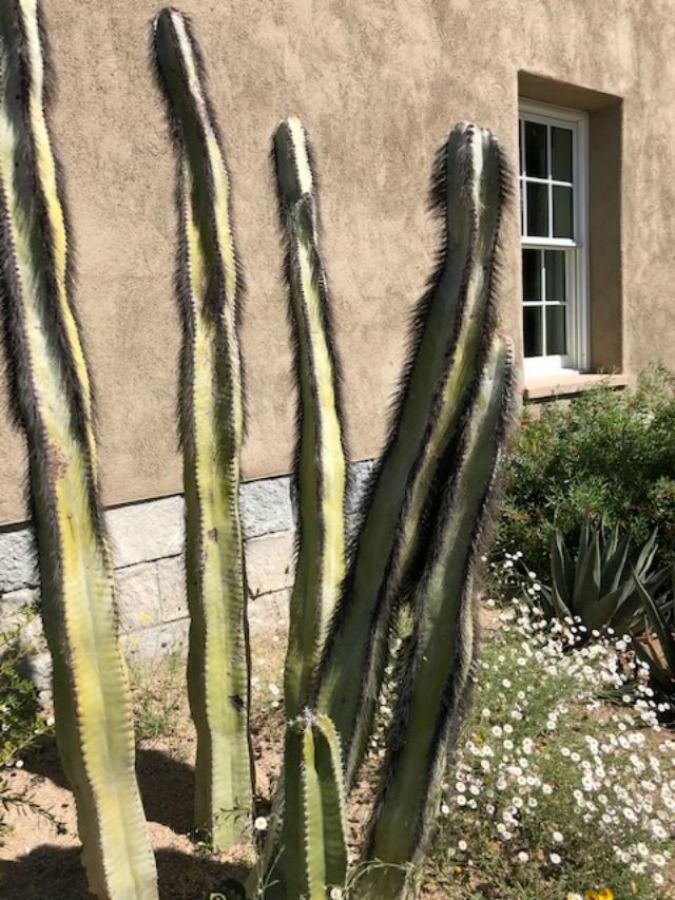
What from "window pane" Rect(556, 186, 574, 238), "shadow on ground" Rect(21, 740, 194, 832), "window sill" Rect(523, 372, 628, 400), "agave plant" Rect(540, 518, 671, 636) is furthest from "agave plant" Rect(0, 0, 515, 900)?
"window pane" Rect(556, 186, 574, 238)

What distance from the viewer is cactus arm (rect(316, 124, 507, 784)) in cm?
220

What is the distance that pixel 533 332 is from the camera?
7242 mm

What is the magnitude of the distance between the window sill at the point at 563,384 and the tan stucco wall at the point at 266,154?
1.84 ft

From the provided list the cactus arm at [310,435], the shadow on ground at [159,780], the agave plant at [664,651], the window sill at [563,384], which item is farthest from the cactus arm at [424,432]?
the window sill at [563,384]

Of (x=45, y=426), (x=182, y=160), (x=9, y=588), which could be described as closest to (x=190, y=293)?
(x=182, y=160)

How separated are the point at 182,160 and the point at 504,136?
398 centimetres

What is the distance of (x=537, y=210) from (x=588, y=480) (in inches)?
114

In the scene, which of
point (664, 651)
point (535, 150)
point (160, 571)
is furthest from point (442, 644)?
point (535, 150)

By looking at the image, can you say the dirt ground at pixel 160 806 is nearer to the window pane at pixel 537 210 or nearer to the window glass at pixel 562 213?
the window pane at pixel 537 210

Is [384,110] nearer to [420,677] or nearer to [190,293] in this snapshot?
[190,293]

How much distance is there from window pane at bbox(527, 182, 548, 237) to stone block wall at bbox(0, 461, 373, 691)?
3.08 m

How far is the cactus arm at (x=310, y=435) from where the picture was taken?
250cm

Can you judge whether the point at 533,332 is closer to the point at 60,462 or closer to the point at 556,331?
the point at 556,331

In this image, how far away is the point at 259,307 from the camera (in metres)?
4.66
